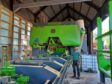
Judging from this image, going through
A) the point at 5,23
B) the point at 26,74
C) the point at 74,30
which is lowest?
the point at 26,74

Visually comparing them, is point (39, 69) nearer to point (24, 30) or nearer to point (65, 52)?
point (65, 52)

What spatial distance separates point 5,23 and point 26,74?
25.8 ft

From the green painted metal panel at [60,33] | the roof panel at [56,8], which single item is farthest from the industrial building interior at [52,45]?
the roof panel at [56,8]

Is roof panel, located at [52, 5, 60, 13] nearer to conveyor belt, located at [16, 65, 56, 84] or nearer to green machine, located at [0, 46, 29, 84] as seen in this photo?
conveyor belt, located at [16, 65, 56, 84]

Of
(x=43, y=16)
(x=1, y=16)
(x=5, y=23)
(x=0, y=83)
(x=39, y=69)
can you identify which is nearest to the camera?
(x=0, y=83)

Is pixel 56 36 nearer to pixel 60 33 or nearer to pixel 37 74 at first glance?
pixel 60 33

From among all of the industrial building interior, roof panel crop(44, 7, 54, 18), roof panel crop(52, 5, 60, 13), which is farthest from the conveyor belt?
roof panel crop(52, 5, 60, 13)

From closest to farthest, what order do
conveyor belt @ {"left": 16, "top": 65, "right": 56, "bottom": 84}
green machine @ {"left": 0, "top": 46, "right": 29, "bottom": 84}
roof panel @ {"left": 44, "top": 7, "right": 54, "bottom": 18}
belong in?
green machine @ {"left": 0, "top": 46, "right": 29, "bottom": 84}, conveyor belt @ {"left": 16, "top": 65, "right": 56, "bottom": 84}, roof panel @ {"left": 44, "top": 7, "right": 54, "bottom": 18}

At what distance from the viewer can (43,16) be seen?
659 inches

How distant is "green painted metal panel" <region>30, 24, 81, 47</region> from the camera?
20.6 feet

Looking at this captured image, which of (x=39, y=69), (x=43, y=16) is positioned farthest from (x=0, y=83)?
(x=43, y=16)

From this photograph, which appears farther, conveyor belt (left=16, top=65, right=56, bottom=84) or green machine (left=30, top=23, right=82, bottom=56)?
green machine (left=30, top=23, right=82, bottom=56)

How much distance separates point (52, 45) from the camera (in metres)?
6.54

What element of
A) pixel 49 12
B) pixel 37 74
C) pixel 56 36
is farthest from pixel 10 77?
pixel 49 12
